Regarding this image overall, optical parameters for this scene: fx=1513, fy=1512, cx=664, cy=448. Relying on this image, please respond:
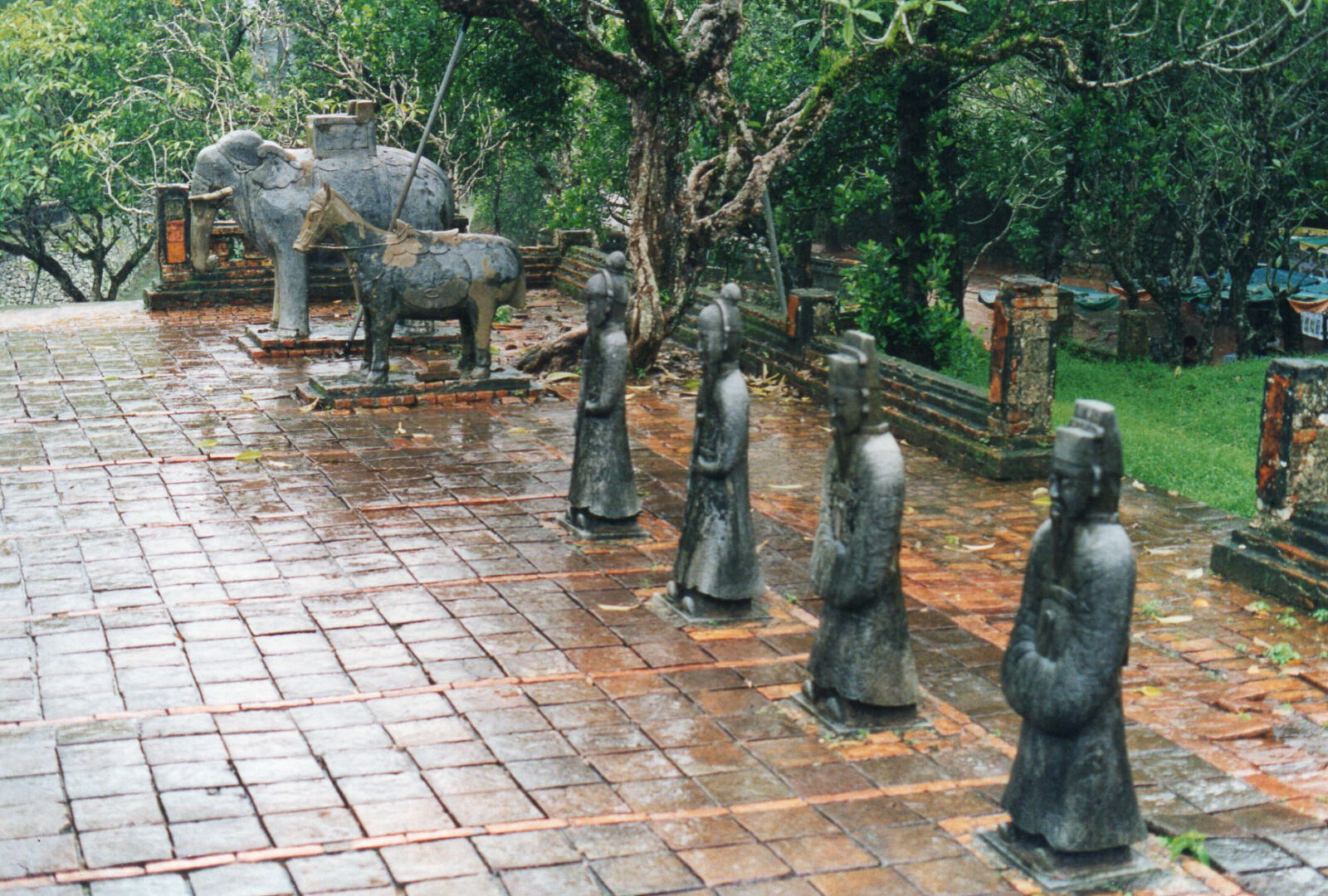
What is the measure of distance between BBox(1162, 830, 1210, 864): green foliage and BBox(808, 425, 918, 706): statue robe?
1357 millimetres

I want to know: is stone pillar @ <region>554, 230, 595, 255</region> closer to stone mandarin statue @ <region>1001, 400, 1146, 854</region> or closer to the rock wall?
the rock wall

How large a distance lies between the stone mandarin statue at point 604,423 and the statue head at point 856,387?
2557 millimetres

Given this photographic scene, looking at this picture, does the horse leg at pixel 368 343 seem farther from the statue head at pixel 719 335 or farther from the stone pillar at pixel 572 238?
the stone pillar at pixel 572 238

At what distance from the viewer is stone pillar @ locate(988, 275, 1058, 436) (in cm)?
1108

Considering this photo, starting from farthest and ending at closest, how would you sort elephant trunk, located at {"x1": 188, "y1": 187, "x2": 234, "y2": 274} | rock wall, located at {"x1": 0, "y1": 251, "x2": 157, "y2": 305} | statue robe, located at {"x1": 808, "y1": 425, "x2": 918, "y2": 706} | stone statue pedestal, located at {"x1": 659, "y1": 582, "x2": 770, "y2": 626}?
1. rock wall, located at {"x1": 0, "y1": 251, "x2": 157, "y2": 305}
2. elephant trunk, located at {"x1": 188, "y1": 187, "x2": 234, "y2": 274}
3. stone statue pedestal, located at {"x1": 659, "y1": 582, "x2": 770, "y2": 626}
4. statue robe, located at {"x1": 808, "y1": 425, "x2": 918, "y2": 706}

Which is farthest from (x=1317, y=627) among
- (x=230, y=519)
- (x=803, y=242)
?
(x=803, y=242)

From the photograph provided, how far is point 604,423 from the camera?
30.0ft

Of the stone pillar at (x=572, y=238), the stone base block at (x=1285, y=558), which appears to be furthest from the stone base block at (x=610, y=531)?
the stone pillar at (x=572, y=238)

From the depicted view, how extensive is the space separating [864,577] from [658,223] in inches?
308

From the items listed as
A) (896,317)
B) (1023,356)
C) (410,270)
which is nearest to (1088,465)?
(1023,356)

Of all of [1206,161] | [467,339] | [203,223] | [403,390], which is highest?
[1206,161]

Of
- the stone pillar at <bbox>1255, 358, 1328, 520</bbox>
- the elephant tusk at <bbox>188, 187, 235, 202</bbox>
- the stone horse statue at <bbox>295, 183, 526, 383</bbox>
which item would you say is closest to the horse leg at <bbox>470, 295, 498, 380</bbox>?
the stone horse statue at <bbox>295, 183, 526, 383</bbox>

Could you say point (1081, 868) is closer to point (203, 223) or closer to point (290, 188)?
point (290, 188)

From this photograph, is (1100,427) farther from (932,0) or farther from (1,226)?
(1,226)
